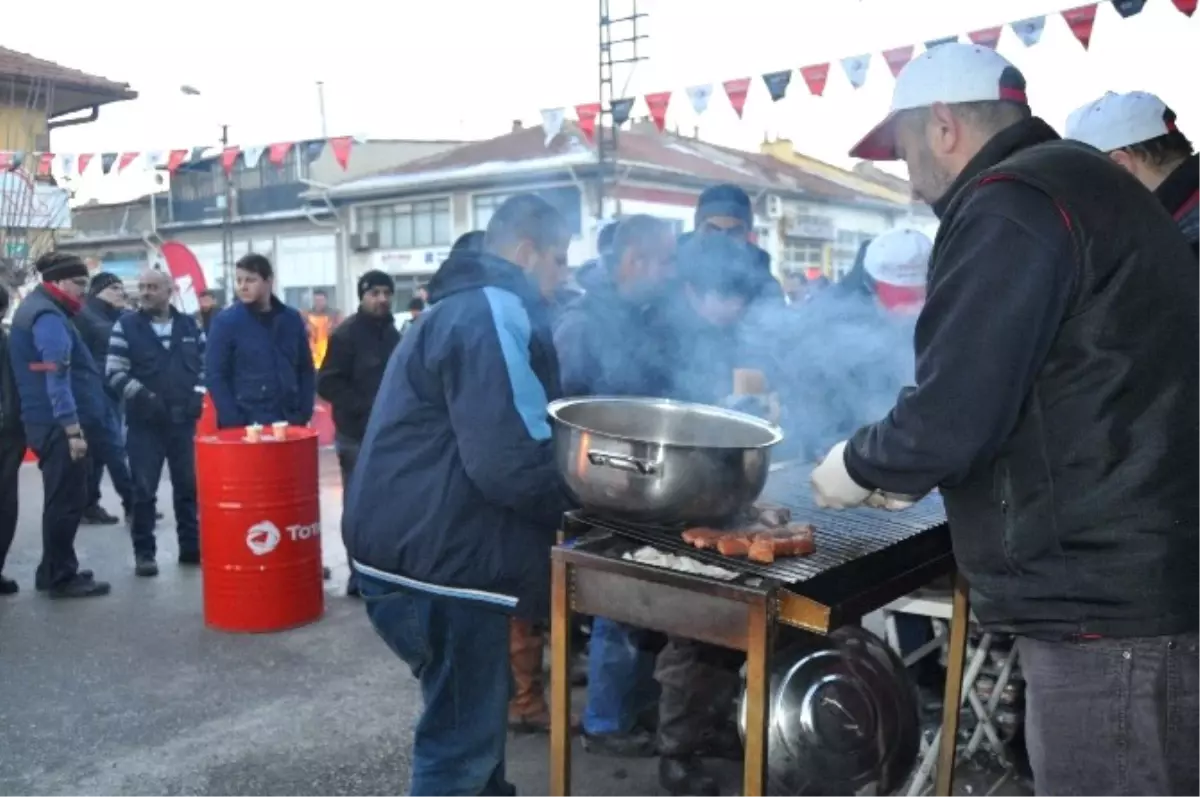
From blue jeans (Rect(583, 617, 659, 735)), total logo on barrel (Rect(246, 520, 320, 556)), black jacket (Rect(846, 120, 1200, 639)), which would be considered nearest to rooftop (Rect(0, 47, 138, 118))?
total logo on barrel (Rect(246, 520, 320, 556))

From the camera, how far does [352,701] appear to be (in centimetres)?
451

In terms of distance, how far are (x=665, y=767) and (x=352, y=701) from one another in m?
1.65

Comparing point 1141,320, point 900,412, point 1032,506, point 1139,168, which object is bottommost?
point 1032,506

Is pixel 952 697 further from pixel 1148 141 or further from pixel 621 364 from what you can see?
pixel 1148 141

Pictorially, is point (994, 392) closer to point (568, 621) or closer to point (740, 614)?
point (740, 614)

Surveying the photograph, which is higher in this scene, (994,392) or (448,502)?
(994,392)

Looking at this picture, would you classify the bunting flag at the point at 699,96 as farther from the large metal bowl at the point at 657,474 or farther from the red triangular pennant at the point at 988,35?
the large metal bowl at the point at 657,474

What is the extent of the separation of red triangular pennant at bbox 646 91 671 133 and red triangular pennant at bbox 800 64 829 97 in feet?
5.05

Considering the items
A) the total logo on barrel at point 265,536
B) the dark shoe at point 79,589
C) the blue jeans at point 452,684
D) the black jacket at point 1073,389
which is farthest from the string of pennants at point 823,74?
the dark shoe at point 79,589

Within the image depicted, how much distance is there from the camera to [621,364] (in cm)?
409

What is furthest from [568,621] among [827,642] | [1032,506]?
[1032,506]

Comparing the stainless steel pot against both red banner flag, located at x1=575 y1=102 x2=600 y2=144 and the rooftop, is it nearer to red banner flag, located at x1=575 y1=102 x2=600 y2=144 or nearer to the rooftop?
red banner flag, located at x1=575 y1=102 x2=600 y2=144

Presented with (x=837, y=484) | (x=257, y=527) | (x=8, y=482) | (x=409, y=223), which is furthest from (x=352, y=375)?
(x=409, y=223)

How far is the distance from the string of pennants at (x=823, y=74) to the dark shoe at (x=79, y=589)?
575cm
